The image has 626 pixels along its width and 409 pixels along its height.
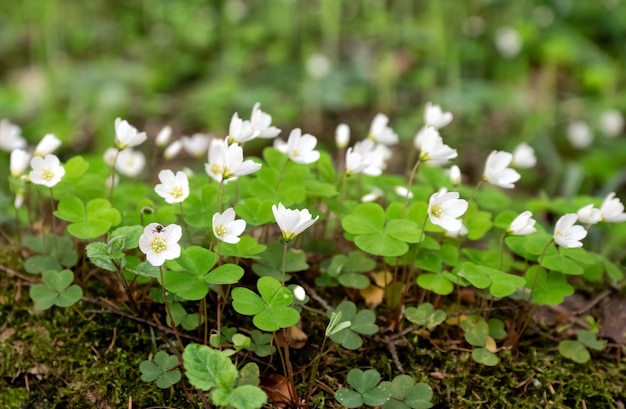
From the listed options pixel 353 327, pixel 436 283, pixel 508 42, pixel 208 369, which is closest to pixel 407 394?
pixel 353 327

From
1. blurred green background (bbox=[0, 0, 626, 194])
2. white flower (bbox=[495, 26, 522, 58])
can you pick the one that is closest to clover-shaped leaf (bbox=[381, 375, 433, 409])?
blurred green background (bbox=[0, 0, 626, 194])

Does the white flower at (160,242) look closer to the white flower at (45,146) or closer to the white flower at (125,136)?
the white flower at (125,136)

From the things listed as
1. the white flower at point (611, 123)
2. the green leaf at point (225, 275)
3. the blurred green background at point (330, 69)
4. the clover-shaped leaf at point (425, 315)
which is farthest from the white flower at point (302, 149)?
the white flower at point (611, 123)

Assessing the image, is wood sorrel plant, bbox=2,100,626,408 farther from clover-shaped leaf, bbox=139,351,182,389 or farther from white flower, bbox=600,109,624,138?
white flower, bbox=600,109,624,138

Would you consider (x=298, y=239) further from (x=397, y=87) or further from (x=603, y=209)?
(x=397, y=87)

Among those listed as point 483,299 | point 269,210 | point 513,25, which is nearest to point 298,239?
point 269,210
